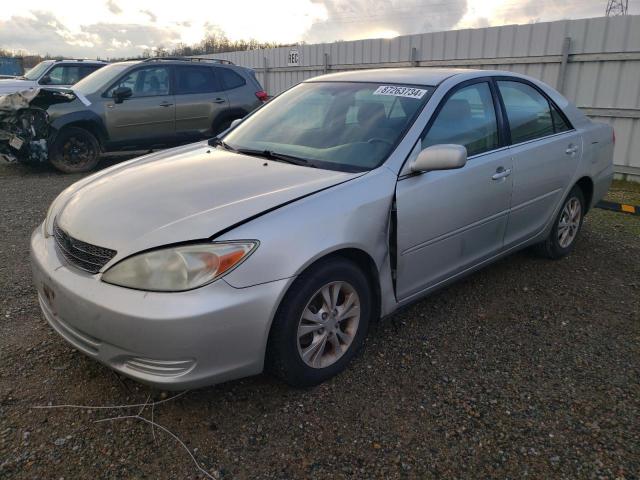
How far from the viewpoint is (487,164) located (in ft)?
11.2

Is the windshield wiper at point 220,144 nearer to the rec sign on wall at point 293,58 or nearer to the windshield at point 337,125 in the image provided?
the windshield at point 337,125

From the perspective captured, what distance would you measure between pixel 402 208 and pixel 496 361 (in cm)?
107

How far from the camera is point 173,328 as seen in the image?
2127 millimetres

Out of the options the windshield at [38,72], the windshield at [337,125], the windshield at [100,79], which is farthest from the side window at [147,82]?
the windshield at [337,125]

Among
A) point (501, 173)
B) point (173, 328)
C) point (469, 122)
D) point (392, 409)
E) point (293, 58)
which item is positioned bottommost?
point (392, 409)

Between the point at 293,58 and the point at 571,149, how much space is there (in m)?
10.3

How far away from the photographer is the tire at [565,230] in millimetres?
4402

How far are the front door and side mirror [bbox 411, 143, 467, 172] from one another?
0.40 feet

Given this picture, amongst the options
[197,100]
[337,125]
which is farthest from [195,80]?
[337,125]

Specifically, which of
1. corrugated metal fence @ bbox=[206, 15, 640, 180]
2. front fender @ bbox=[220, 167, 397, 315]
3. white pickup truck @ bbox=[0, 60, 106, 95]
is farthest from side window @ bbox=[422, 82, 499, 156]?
white pickup truck @ bbox=[0, 60, 106, 95]

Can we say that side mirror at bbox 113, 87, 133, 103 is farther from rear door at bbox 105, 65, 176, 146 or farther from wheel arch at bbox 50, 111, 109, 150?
wheel arch at bbox 50, 111, 109, 150

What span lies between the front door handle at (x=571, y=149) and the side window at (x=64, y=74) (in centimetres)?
1172

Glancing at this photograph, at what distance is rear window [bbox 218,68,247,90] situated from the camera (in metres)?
9.33

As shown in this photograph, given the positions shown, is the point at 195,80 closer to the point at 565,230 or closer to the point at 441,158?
the point at 565,230
